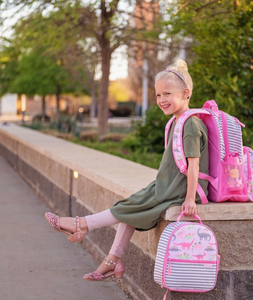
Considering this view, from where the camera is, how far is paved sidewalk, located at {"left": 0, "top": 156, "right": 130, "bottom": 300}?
417cm

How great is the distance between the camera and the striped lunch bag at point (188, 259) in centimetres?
308

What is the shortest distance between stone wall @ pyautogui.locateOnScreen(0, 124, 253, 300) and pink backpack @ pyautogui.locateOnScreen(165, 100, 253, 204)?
10cm

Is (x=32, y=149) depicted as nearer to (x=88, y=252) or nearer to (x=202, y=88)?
(x=202, y=88)

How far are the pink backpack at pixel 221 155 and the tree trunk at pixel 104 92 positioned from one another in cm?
1143

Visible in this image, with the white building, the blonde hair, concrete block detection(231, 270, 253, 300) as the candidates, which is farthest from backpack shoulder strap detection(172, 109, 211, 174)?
the white building

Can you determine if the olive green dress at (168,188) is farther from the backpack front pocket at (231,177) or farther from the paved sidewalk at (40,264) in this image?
the paved sidewalk at (40,264)

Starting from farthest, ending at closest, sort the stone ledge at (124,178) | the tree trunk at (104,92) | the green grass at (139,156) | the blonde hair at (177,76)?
1. the tree trunk at (104,92)
2. the green grass at (139,156)
3. the blonde hair at (177,76)
4. the stone ledge at (124,178)

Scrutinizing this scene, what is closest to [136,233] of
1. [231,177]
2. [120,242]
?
[120,242]

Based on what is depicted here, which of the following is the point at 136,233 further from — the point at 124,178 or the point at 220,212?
the point at 220,212

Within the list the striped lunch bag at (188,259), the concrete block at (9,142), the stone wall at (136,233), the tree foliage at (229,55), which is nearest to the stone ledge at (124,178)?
the stone wall at (136,233)

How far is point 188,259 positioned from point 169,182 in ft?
1.85

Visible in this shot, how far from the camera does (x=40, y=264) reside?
4930mm

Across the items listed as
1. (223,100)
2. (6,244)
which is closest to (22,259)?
(6,244)

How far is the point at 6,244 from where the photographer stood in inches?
220
